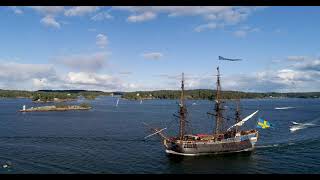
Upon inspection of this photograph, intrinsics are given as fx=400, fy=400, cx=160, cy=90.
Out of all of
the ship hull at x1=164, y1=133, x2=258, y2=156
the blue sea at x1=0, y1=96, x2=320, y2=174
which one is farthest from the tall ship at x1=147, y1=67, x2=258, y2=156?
the blue sea at x1=0, y1=96, x2=320, y2=174

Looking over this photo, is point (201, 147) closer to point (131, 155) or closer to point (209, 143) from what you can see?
point (209, 143)

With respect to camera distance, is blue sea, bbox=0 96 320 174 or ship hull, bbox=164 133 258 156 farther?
ship hull, bbox=164 133 258 156

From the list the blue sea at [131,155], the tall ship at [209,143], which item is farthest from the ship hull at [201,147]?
the blue sea at [131,155]

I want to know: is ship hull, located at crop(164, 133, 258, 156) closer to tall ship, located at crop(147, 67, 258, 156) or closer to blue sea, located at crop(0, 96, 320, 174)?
tall ship, located at crop(147, 67, 258, 156)

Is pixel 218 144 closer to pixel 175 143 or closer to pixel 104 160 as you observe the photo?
pixel 175 143

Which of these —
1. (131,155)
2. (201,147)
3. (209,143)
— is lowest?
(131,155)

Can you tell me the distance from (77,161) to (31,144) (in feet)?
49.2

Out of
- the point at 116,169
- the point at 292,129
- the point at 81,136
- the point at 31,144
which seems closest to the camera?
the point at 116,169

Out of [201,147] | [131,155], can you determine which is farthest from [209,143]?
[131,155]

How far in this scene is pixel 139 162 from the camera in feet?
147

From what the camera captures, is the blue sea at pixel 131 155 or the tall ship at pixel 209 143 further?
the tall ship at pixel 209 143

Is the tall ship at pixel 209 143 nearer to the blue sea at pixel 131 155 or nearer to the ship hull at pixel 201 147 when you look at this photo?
the ship hull at pixel 201 147

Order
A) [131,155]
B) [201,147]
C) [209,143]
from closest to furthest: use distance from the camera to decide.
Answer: [131,155] → [201,147] → [209,143]
